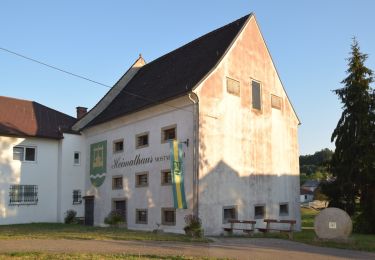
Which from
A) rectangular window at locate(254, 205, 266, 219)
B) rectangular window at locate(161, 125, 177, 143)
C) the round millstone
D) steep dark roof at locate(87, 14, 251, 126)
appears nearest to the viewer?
the round millstone

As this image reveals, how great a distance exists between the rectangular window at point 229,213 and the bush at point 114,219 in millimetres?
6856

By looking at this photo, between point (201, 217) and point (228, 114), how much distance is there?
Result: 6.08 m

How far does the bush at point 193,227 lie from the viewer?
2038 cm

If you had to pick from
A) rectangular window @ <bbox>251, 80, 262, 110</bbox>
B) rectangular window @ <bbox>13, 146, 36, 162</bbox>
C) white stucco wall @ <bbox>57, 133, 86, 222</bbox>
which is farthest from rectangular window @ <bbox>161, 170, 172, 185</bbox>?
rectangular window @ <bbox>13, 146, 36, 162</bbox>

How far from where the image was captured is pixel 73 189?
1230 inches

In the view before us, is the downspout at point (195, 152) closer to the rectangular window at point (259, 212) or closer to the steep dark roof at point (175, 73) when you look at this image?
the steep dark roof at point (175, 73)

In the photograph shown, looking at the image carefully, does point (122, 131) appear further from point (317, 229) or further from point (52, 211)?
point (317, 229)

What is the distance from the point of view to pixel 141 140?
2688 centimetres

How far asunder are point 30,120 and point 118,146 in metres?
7.70

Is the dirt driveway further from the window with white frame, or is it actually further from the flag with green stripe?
the window with white frame

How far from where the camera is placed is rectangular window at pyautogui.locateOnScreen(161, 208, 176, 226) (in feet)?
76.9

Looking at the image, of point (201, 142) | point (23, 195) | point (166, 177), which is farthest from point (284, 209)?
point (23, 195)

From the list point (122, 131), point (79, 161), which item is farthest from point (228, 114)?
point (79, 161)

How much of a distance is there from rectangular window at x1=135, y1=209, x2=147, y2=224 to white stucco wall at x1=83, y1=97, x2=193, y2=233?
0.19 m
